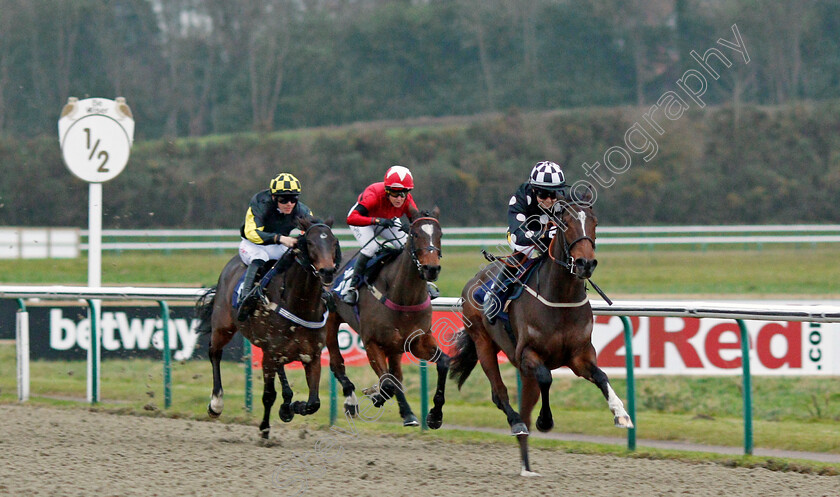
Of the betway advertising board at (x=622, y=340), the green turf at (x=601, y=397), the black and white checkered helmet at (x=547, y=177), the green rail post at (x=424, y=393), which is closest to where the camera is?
the black and white checkered helmet at (x=547, y=177)

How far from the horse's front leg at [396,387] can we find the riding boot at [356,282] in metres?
0.51

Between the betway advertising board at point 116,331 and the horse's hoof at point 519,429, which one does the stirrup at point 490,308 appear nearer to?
the horse's hoof at point 519,429

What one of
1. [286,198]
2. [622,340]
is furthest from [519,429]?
[622,340]

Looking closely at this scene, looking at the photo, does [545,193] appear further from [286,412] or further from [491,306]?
[286,412]

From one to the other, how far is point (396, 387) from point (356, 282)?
0.87 metres

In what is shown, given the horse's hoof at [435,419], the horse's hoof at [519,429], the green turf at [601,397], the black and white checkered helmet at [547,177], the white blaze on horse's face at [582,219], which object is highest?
the black and white checkered helmet at [547,177]

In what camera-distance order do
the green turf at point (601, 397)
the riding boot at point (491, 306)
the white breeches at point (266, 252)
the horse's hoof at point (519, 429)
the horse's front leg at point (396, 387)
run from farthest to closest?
the green turf at point (601, 397) < the white breeches at point (266, 252) < the horse's front leg at point (396, 387) < the riding boot at point (491, 306) < the horse's hoof at point (519, 429)

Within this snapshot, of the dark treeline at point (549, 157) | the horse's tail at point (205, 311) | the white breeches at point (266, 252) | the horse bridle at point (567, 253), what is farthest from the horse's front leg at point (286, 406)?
the dark treeline at point (549, 157)

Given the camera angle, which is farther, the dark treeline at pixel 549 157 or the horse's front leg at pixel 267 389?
the dark treeline at pixel 549 157

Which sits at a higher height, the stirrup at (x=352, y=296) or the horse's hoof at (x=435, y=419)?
the stirrup at (x=352, y=296)

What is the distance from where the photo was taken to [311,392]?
24.0 feet

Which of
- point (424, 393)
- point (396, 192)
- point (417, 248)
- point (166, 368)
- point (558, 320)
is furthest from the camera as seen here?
point (166, 368)

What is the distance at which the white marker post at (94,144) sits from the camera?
1035 centimetres

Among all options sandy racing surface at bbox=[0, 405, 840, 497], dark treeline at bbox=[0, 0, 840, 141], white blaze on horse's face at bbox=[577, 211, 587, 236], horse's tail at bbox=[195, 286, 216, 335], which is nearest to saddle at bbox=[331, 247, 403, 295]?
sandy racing surface at bbox=[0, 405, 840, 497]
